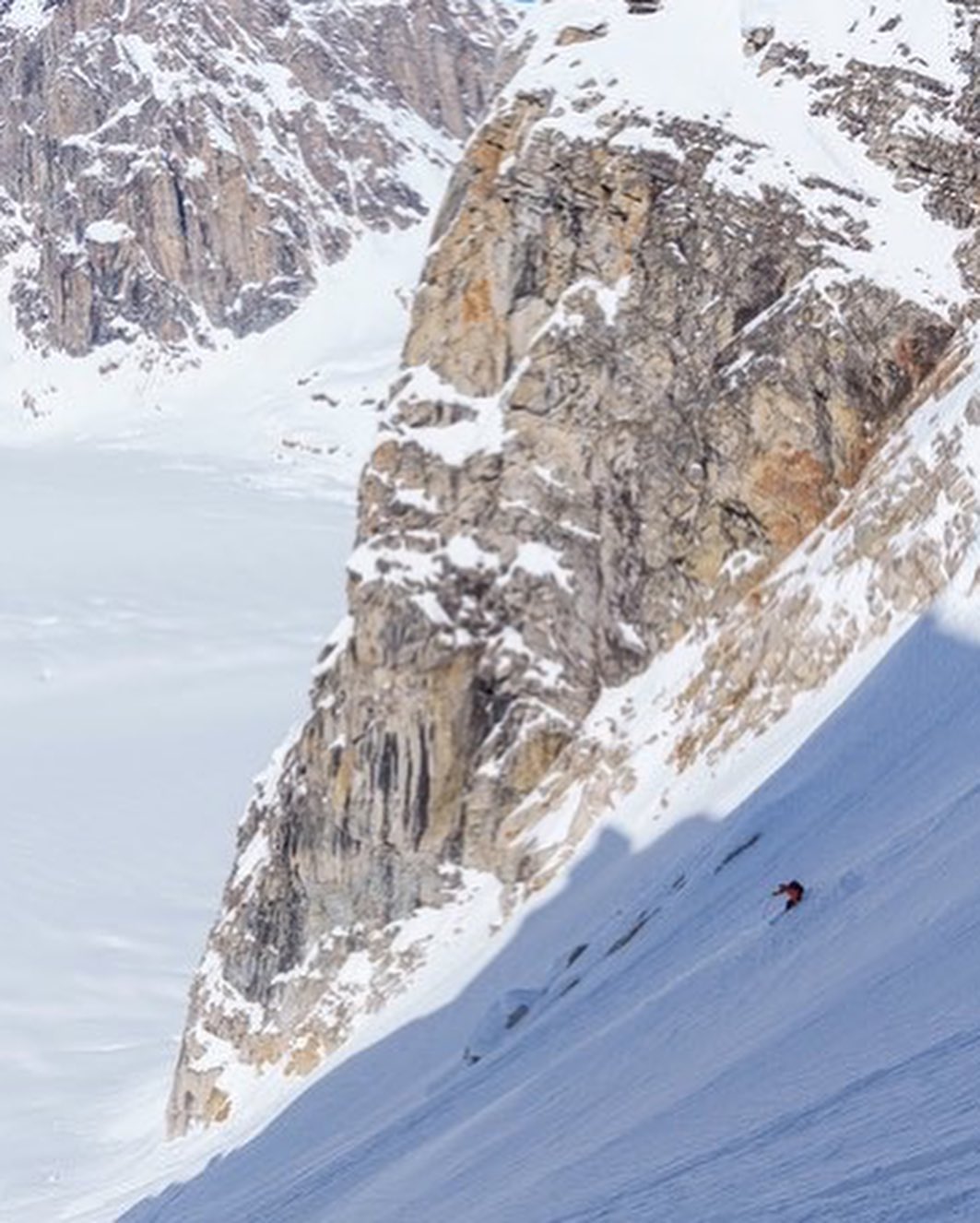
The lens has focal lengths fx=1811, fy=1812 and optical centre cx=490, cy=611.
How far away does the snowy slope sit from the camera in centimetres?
709

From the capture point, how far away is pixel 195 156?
16650 cm

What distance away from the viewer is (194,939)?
4875cm

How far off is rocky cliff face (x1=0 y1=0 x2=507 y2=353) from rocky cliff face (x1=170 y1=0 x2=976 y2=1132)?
138087mm

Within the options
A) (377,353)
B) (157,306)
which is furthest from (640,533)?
(157,306)

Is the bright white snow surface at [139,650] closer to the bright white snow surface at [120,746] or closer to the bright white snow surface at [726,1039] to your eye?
the bright white snow surface at [120,746]

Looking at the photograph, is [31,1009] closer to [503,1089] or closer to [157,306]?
[503,1089]

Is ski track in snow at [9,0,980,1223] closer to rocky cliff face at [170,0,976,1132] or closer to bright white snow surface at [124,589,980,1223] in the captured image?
bright white snow surface at [124,589,980,1223]

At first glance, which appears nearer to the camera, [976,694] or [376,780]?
[976,694]

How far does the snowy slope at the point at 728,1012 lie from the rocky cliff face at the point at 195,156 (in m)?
146

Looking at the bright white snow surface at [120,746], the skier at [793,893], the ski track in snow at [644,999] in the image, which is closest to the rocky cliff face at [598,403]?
the ski track in snow at [644,999]

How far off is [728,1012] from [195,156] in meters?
164

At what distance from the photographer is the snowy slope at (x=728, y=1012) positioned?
7.09 m

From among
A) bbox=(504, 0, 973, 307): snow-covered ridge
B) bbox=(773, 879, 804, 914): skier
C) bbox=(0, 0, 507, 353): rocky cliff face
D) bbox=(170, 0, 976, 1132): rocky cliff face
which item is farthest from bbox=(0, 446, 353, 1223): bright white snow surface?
bbox=(0, 0, 507, 353): rocky cliff face

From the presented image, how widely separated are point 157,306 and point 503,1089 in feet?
511
